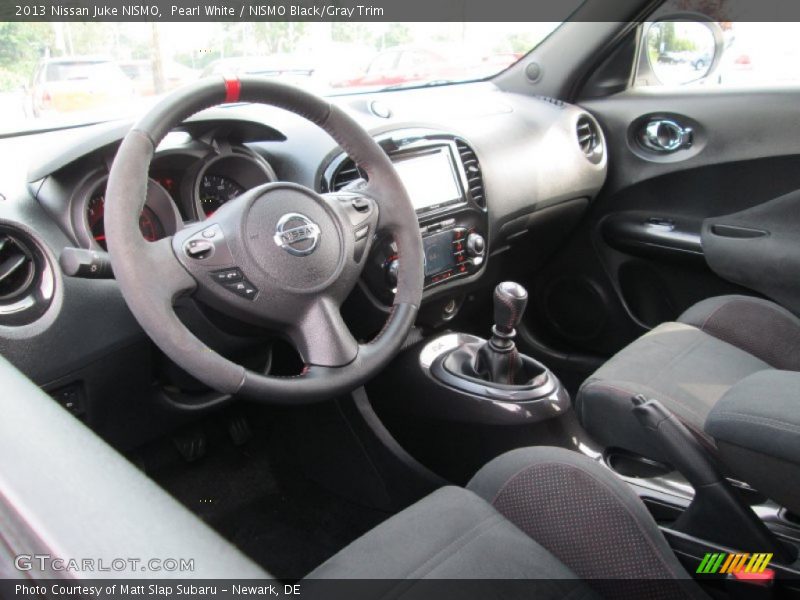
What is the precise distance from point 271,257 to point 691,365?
95 cm

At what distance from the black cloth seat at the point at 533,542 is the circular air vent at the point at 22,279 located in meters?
0.66

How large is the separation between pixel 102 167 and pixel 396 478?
1.02 meters

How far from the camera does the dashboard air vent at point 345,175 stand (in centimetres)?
159

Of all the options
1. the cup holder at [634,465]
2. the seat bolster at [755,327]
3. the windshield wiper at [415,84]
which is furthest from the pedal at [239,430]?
the seat bolster at [755,327]

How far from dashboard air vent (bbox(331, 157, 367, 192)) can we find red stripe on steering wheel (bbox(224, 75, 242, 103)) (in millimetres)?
442

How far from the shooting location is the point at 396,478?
1.83 m

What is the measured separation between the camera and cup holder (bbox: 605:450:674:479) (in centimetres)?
153

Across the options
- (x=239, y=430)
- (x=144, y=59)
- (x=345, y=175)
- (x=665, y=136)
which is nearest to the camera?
(x=144, y=59)

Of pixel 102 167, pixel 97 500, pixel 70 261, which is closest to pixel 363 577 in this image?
pixel 97 500

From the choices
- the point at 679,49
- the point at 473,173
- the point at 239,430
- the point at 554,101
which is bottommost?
the point at 239,430

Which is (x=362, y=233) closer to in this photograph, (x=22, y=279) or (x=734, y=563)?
(x=22, y=279)

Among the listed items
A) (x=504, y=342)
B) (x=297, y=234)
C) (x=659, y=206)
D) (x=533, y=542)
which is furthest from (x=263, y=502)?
(x=659, y=206)

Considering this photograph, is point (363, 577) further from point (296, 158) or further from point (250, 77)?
point (296, 158)

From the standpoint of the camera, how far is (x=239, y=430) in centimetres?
195
